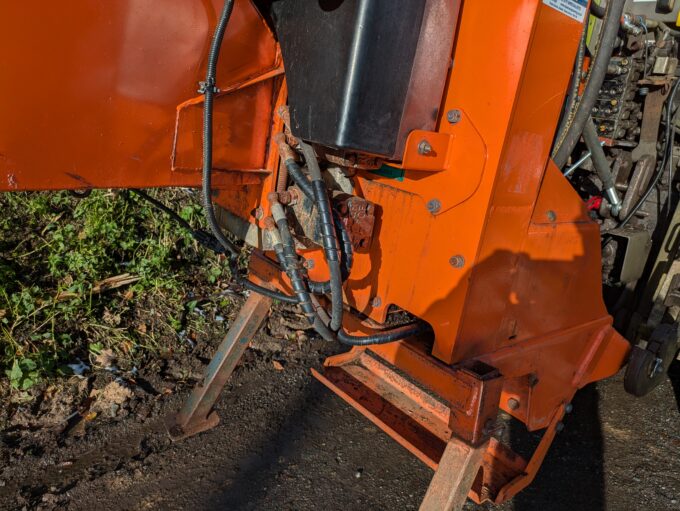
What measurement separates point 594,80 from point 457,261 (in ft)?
2.59

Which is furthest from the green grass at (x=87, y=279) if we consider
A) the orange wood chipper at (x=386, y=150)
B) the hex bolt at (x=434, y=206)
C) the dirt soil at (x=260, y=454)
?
the hex bolt at (x=434, y=206)

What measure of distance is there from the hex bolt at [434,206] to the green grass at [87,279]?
2.16 m

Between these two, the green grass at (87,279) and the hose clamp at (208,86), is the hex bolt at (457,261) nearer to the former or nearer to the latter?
the hose clamp at (208,86)

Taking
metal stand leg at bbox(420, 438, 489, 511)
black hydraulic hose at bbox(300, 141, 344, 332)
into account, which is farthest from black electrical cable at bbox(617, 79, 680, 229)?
black hydraulic hose at bbox(300, 141, 344, 332)

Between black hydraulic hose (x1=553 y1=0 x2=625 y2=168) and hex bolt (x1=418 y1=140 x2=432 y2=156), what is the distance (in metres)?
0.61

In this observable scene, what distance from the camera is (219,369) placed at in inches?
93.2

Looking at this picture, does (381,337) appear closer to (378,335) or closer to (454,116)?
(378,335)

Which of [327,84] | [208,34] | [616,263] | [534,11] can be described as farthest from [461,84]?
[616,263]

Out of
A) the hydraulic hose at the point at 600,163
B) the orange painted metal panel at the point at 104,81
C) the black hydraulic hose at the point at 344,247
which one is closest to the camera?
the orange painted metal panel at the point at 104,81

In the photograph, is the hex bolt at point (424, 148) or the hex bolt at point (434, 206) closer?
the hex bolt at point (424, 148)

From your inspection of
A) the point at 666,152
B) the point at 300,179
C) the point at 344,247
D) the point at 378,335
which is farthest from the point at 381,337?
the point at 666,152

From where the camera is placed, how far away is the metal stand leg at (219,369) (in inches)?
91.5

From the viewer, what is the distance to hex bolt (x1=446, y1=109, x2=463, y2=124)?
58.1 inches

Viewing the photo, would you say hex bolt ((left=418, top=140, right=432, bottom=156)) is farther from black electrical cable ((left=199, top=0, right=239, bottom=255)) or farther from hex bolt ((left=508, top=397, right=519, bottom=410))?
hex bolt ((left=508, top=397, right=519, bottom=410))
